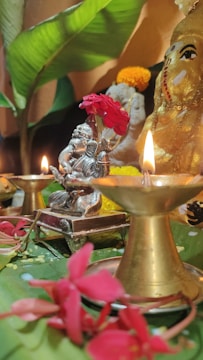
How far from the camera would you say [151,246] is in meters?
0.50

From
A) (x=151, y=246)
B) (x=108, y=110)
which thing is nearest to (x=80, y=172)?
(x=108, y=110)

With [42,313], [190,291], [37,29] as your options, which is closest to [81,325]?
[42,313]

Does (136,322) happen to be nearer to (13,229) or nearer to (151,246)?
(151,246)

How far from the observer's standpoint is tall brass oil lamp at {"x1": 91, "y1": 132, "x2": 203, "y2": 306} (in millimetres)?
468

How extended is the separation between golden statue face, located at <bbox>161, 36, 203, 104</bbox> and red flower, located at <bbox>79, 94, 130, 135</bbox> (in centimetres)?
46

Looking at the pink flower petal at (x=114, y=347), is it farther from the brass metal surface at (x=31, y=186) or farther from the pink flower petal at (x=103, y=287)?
the brass metal surface at (x=31, y=186)

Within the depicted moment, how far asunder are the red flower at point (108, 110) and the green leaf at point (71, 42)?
773mm

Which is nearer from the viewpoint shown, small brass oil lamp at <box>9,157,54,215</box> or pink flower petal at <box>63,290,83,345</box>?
pink flower petal at <box>63,290,83,345</box>

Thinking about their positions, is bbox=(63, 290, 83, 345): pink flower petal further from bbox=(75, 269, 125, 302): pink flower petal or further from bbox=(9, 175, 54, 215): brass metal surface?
bbox=(9, 175, 54, 215): brass metal surface

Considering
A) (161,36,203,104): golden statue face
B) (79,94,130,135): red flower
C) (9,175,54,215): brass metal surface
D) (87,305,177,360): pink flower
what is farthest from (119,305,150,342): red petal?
(161,36,203,104): golden statue face

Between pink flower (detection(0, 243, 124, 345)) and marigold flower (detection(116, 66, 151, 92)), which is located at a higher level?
marigold flower (detection(116, 66, 151, 92))

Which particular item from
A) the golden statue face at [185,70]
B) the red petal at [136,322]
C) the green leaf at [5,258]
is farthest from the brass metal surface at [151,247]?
the golden statue face at [185,70]

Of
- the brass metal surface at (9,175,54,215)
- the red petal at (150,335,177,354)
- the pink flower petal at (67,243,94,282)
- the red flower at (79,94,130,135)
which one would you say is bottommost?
the red petal at (150,335,177,354)

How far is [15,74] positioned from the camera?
1.61 meters
